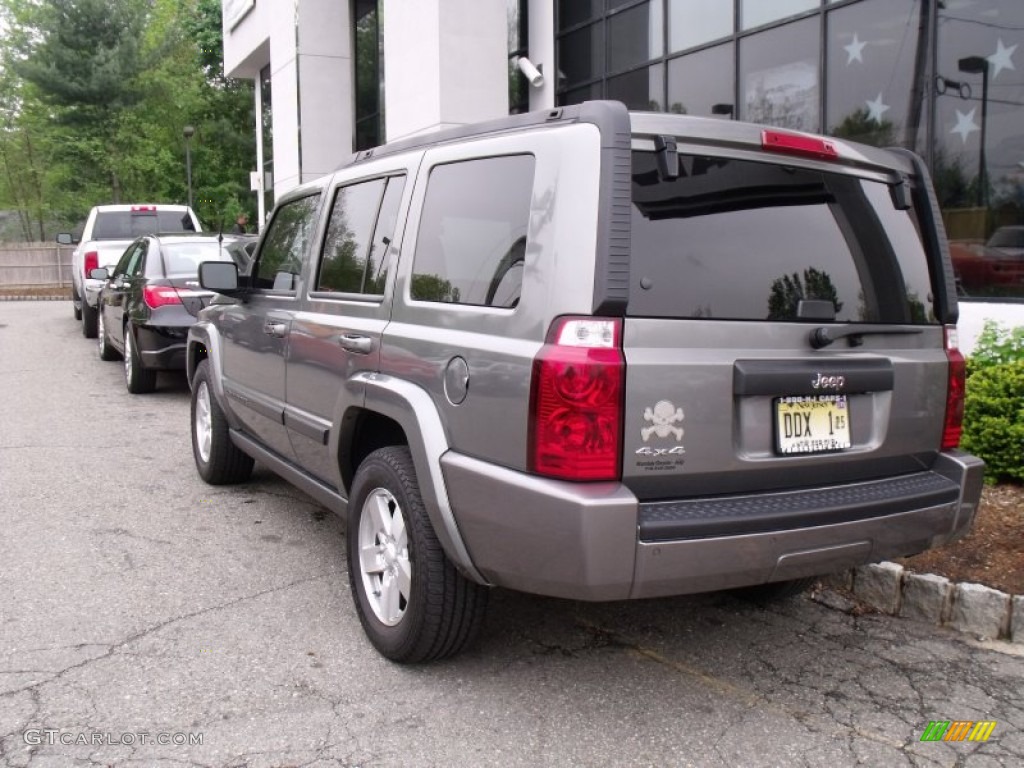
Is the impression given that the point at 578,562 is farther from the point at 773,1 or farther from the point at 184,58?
the point at 184,58

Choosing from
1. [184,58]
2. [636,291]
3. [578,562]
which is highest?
[184,58]

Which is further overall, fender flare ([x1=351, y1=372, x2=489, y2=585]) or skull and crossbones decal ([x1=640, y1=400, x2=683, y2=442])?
fender flare ([x1=351, y1=372, x2=489, y2=585])

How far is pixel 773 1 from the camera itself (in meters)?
9.43

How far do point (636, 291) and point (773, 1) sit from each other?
7870mm

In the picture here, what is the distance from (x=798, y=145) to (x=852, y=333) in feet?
2.19

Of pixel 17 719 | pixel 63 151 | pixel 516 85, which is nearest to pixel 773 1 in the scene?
pixel 516 85

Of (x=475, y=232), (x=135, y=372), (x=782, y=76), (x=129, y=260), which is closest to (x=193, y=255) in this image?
(x=135, y=372)

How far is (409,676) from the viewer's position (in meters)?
3.43

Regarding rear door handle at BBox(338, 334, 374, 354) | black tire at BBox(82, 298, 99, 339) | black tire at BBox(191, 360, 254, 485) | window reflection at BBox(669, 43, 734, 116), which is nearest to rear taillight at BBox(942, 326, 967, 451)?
rear door handle at BBox(338, 334, 374, 354)

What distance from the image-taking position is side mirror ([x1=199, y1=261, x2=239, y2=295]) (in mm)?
5004

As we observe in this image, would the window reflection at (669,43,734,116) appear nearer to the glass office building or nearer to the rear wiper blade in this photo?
the glass office building

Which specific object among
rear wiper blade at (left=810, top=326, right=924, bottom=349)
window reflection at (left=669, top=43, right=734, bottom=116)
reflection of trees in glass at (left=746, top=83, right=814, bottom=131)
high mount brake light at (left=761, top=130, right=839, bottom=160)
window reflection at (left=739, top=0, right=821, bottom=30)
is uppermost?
window reflection at (left=739, top=0, right=821, bottom=30)

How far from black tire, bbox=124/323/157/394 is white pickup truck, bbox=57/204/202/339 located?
5.25 m

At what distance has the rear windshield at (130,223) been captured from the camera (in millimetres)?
15438
